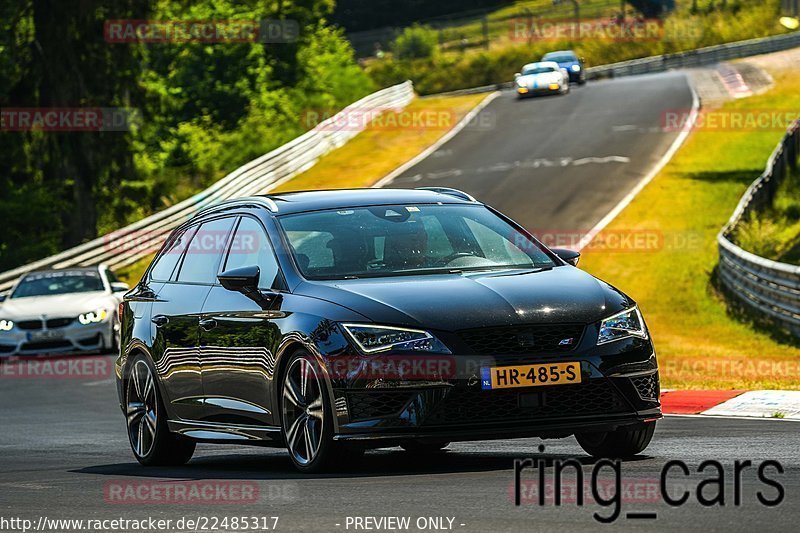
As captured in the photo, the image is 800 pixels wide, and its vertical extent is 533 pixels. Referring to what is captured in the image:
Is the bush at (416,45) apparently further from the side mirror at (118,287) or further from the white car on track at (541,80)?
the side mirror at (118,287)

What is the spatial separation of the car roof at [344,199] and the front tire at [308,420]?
135 centimetres

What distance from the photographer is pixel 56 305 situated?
23469 millimetres

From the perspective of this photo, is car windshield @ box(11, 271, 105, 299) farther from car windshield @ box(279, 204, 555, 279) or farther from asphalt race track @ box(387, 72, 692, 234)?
car windshield @ box(279, 204, 555, 279)

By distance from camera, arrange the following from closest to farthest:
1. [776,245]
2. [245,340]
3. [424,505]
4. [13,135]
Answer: [424,505] → [245,340] → [776,245] → [13,135]

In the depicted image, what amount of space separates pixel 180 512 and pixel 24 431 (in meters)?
7.08

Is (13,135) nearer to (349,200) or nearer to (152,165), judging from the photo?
(152,165)

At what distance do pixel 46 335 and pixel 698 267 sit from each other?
1210 cm

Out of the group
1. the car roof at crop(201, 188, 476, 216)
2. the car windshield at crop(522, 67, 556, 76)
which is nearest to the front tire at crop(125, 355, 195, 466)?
the car roof at crop(201, 188, 476, 216)

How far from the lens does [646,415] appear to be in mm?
8711

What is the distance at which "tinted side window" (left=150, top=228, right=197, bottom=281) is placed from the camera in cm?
1083

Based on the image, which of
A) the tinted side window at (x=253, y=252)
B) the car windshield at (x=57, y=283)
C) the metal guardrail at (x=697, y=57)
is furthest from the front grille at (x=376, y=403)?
the metal guardrail at (x=697, y=57)

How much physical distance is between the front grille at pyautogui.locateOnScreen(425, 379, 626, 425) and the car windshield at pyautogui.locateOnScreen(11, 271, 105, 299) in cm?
1681

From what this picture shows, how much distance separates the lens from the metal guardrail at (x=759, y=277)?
21266mm

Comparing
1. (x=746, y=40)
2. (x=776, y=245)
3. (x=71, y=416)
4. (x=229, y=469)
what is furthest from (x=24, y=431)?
(x=746, y=40)
